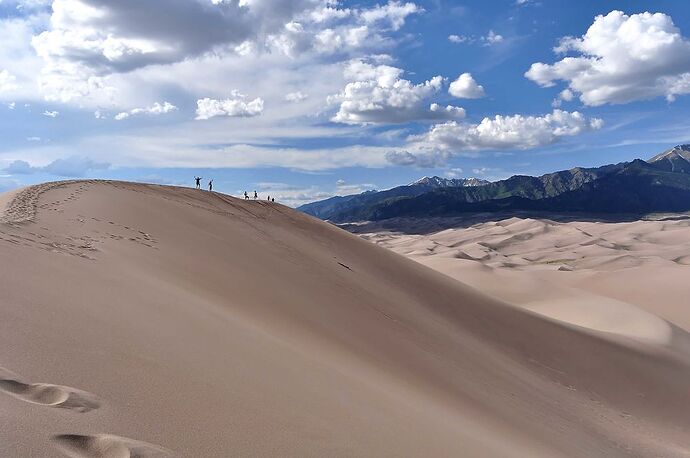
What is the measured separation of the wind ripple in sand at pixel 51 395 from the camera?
3.23 metres

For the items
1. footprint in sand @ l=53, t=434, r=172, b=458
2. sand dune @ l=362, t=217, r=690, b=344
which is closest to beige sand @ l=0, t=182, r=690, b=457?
footprint in sand @ l=53, t=434, r=172, b=458

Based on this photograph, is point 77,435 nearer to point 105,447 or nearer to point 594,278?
point 105,447

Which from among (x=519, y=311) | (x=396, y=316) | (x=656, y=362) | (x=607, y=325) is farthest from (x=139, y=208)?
(x=607, y=325)

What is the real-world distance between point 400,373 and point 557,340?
397 inches

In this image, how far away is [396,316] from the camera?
476 inches

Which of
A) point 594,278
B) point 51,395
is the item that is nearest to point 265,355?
point 51,395

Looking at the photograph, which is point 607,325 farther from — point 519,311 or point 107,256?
point 107,256

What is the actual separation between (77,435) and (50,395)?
527 millimetres

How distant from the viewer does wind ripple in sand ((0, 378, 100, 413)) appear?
10.6 feet

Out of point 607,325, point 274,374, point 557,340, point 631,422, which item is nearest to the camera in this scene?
point 274,374

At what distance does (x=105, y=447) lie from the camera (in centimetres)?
296

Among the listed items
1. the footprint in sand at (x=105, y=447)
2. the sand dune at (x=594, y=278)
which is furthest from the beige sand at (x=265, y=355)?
the sand dune at (x=594, y=278)

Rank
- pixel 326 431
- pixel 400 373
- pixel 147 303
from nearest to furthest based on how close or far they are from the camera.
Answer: pixel 326 431 < pixel 147 303 < pixel 400 373

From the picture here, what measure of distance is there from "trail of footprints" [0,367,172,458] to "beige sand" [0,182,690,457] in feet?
0.05
